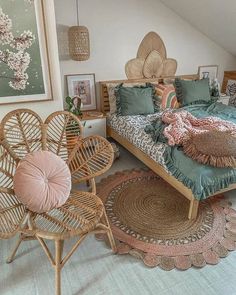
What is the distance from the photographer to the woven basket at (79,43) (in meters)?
2.93

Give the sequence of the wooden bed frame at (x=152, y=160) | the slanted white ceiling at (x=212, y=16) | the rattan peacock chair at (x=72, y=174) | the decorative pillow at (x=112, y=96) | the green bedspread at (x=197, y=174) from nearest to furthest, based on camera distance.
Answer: the rattan peacock chair at (x=72, y=174), the green bedspread at (x=197, y=174), the wooden bed frame at (x=152, y=160), the slanted white ceiling at (x=212, y=16), the decorative pillow at (x=112, y=96)

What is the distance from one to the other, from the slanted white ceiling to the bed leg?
2297mm

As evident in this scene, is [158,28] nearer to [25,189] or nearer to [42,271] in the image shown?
[25,189]

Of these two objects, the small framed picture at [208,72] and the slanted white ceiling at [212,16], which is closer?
the slanted white ceiling at [212,16]

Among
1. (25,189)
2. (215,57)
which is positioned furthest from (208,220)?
(215,57)

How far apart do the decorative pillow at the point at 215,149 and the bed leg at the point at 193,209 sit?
32 cm

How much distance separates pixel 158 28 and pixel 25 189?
3064mm

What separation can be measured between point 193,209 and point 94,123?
167cm

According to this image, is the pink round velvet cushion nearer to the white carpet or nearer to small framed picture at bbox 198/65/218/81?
the white carpet

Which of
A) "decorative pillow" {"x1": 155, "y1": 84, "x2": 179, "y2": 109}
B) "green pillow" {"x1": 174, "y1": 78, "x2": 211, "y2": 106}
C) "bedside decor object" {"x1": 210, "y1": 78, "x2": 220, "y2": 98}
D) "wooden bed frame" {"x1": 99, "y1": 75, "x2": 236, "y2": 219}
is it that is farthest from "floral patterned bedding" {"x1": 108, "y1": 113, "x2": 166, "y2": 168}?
"bedside decor object" {"x1": 210, "y1": 78, "x2": 220, "y2": 98}

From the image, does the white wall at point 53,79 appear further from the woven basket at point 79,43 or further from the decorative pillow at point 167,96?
the decorative pillow at point 167,96

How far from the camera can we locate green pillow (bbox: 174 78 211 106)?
11.1 ft

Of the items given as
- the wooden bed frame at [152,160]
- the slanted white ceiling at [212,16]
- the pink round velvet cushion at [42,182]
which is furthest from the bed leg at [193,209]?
the slanted white ceiling at [212,16]

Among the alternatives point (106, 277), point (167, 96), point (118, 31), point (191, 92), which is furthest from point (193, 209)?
point (118, 31)
